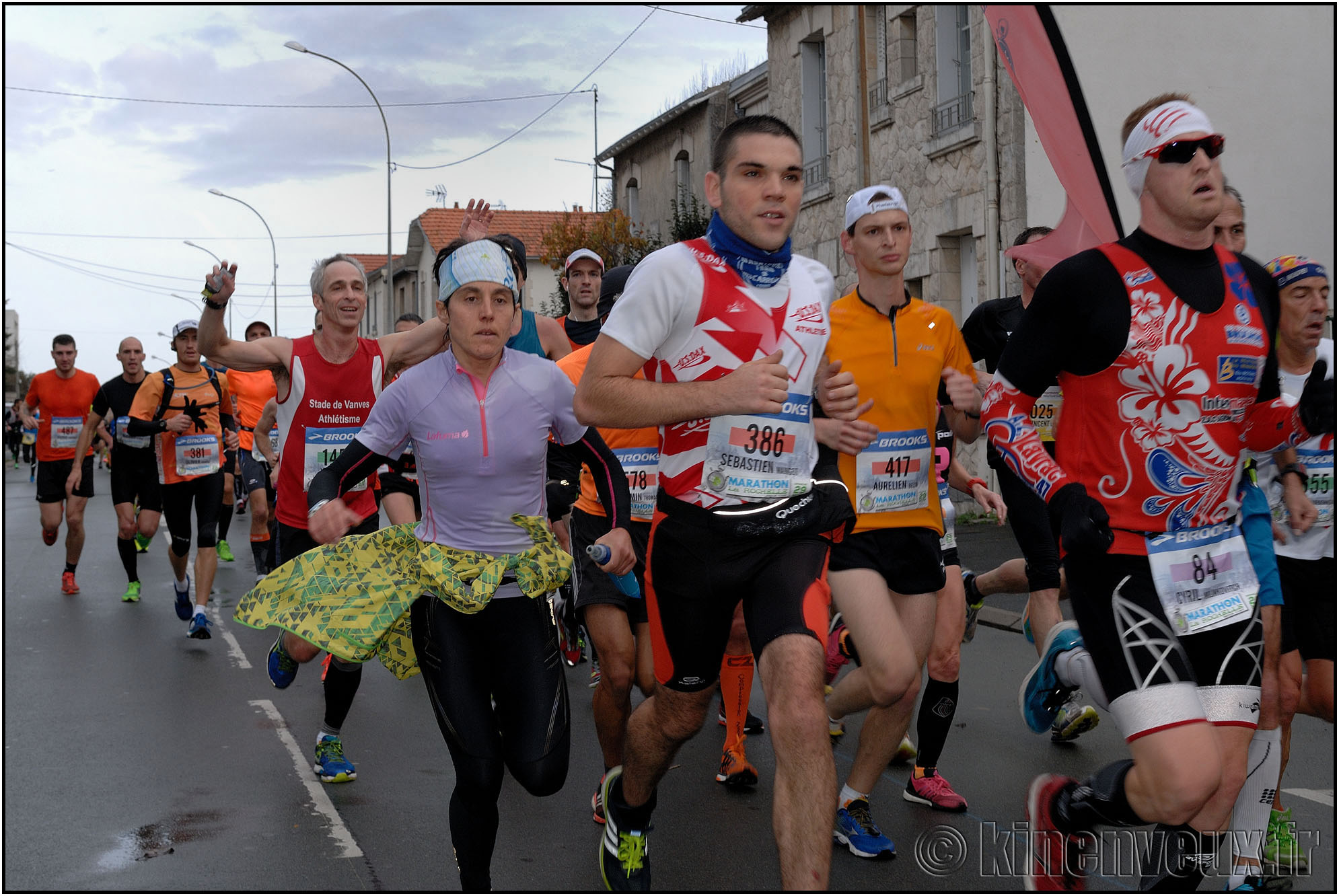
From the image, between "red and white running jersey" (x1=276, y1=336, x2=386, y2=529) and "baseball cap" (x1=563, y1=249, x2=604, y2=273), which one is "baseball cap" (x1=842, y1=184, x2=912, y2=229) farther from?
"baseball cap" (x1=563, y1=249, x2=604, y2=273)

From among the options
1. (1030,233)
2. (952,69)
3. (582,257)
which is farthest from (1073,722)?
(952,69)

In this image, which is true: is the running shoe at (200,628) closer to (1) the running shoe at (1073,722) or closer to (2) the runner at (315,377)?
(2) the runner at (315,377)

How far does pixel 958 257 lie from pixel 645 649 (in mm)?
13980

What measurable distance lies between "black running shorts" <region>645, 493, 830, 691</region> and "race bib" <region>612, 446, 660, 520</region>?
1603 mm

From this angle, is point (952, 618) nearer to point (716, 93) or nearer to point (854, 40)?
point (854, 40)

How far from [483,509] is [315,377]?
2.42 meters

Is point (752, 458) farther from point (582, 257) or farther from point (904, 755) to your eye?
point (582, 257)

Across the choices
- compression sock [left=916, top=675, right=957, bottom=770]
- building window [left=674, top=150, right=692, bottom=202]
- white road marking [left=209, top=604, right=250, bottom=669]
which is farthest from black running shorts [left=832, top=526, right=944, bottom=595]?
building window [left=674, top=150, right=692, bottom=202]

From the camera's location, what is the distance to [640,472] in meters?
5.71

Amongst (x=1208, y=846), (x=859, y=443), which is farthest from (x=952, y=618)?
(x=1208, y=846)

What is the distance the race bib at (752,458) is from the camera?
392 centimetres

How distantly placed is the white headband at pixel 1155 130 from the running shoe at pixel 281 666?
165 inches

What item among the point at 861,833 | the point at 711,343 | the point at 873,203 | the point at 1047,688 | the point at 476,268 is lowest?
the point at 861,833

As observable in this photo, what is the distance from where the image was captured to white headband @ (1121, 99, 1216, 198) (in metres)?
3.51
